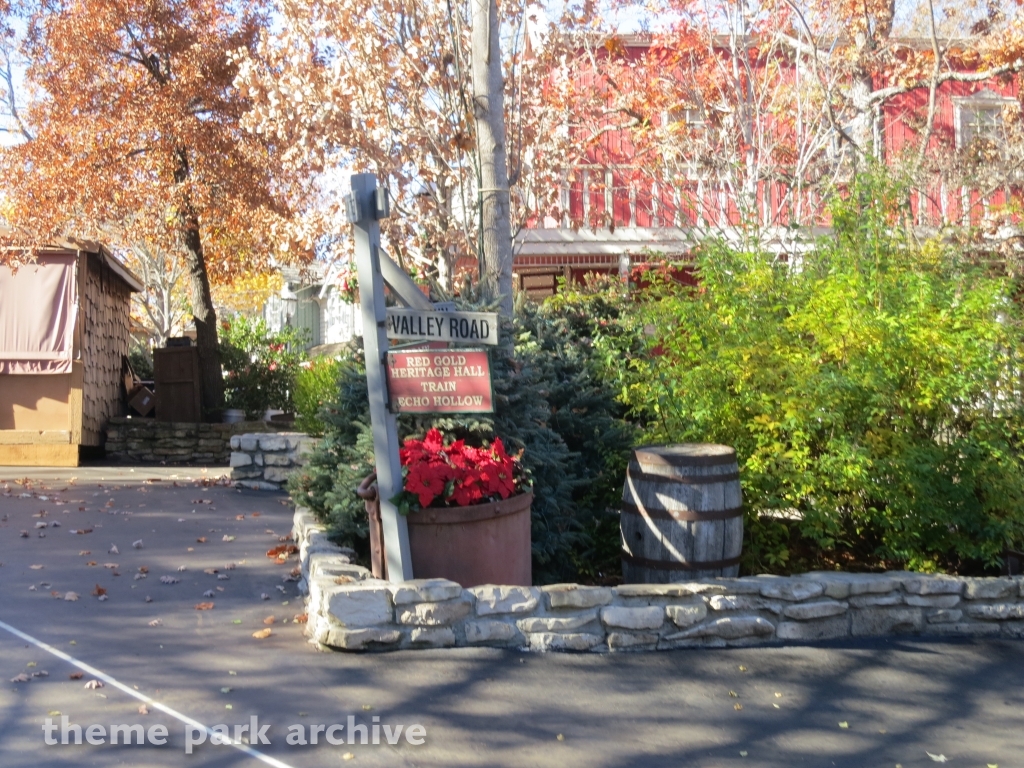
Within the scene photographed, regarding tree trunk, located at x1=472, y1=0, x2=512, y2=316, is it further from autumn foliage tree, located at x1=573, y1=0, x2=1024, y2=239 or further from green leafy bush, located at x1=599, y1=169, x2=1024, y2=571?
autumn foliage tree, located at x1=573, y1=0, x2=1024, y2=239

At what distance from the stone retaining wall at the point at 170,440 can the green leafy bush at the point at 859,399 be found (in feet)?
27.6

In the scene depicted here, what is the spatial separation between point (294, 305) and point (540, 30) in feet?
93.0


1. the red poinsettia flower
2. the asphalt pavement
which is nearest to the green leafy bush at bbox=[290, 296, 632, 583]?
the red poinsettia flower

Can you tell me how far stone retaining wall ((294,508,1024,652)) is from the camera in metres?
4.95

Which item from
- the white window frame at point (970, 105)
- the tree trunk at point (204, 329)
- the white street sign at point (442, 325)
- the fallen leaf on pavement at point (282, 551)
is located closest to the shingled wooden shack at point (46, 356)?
the tree trunk at point (204, 329)

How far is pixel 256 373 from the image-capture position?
49.0 ft

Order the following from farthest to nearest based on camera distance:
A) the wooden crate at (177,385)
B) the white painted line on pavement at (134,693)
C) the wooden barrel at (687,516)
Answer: the wooden crate at (177,385) < the wooden barrel at (687,516) < the white painted line on pavement at (134,693)

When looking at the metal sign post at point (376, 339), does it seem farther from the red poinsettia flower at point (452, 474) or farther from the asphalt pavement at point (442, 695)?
the asphalt pavement at point (442, 695)

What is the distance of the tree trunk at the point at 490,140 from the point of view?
7312 mm

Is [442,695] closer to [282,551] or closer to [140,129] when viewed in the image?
[282,551]

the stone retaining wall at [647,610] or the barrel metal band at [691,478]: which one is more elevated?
the barrel metal band at [691,478]

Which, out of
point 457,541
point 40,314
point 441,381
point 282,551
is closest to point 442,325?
point 441,381

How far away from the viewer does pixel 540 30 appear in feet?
30.5

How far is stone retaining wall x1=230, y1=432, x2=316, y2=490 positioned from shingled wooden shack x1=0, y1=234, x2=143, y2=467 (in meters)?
3.26
